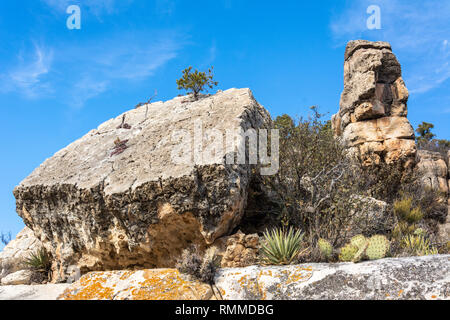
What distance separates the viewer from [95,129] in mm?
14758

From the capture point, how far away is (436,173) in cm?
2531

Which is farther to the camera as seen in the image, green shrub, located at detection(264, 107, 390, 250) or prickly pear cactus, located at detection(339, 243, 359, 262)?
green shrub, located at detection(264, 107, 390, 250)

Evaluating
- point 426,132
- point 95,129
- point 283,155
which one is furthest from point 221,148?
point 426,132

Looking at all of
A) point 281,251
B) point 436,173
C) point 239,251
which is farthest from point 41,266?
point 436,173

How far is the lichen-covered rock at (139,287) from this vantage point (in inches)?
270

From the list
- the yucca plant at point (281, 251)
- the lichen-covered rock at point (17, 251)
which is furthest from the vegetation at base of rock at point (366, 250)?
the lichen-covered rock at point (17, 251)

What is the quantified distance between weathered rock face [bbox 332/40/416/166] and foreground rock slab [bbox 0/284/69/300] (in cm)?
1761

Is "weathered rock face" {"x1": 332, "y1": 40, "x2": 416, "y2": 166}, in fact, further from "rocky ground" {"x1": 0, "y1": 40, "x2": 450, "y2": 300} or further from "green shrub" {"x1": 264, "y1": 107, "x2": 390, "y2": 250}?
"green shrub" {"x1": 264, "y1": 107, "x2": 390, "y2": 250}

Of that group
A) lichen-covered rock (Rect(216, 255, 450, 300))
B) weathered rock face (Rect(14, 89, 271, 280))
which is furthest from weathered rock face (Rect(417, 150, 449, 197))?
lichen-covered rock (Rect(216, 255, 450, 300))

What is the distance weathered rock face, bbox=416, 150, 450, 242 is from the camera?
24.4 meters

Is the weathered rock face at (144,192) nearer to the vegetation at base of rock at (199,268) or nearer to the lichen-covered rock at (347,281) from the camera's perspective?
the vegetation at base of rock at (199,268)

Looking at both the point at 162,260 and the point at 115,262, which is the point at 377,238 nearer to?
the point at 162,260

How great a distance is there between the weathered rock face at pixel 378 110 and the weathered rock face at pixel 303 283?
50.3 ft

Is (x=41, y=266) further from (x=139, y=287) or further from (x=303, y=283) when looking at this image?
(x=303, y=283)
